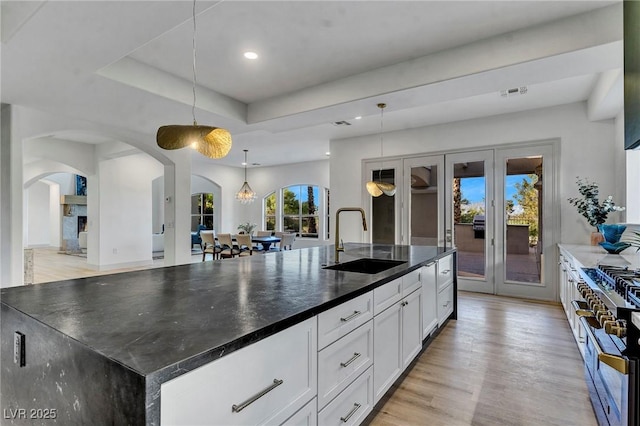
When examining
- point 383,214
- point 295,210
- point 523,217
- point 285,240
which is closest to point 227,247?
point 285,240

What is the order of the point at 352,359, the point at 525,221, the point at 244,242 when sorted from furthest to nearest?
the point at 244,242, the point at 525,221, the point at 352,359

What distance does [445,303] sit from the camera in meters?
3.46

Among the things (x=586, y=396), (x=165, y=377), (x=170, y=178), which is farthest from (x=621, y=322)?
(x=170, y=178)

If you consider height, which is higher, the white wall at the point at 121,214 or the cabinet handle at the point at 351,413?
the white wall at the point at 121,214

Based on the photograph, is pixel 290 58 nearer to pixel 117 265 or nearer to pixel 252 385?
pixel 252 385

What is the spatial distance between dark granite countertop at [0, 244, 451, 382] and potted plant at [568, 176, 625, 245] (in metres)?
3.20

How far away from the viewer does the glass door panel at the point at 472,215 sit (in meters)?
5.10

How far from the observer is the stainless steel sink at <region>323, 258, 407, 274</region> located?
2693 mm

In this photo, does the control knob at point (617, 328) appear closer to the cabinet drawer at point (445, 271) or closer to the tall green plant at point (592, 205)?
the cabinet drawer at point (445, 271)

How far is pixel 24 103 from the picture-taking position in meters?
3.61

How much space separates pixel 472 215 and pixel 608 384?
3959 millimetres

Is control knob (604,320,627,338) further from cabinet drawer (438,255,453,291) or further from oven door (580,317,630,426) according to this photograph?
cabinet drawer (438,255,453,291)

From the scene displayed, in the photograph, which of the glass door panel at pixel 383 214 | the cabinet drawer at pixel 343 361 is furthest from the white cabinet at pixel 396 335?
the glass door panel at pixel 383 214

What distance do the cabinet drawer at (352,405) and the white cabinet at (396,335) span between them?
9 centimetres
